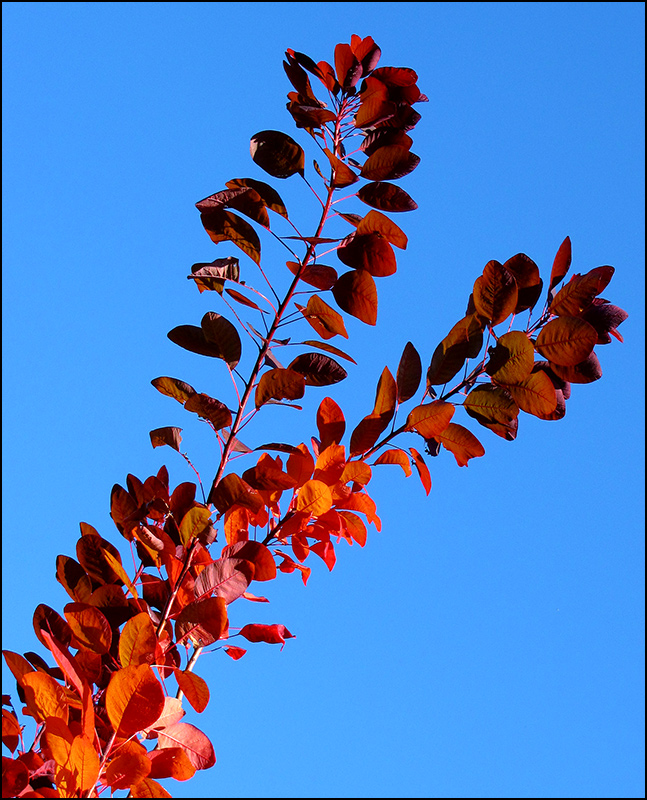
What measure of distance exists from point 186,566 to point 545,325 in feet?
1.89

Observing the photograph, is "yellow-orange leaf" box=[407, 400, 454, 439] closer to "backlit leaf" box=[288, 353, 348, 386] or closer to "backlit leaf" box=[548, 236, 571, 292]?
"backlit leaf" box=[288, 353, 348, 386]

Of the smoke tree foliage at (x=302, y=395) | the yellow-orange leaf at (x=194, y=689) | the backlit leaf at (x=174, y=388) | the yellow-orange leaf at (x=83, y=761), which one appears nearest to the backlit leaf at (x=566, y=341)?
the smoke tree foliage at (x=302, y=395)

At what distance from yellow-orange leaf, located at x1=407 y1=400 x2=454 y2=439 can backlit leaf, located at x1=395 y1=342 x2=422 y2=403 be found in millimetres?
47

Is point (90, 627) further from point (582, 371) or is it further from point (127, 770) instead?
point (582, 371)

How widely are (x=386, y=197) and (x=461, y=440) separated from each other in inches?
14.1

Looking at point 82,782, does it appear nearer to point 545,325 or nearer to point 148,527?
point 148,527

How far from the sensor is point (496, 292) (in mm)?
943

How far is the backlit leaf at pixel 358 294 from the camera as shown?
0.96 meters

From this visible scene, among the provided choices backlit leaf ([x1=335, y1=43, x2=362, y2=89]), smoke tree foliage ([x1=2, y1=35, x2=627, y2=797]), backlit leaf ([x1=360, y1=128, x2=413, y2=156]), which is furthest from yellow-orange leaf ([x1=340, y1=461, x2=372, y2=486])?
backlit leaf ([x1=335, y1=43, x2=362, y2=89])

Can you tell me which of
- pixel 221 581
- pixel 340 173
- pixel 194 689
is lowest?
pixel 194 689

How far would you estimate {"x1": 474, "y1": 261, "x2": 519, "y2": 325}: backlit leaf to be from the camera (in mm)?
940

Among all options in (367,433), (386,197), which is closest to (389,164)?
(386,197)

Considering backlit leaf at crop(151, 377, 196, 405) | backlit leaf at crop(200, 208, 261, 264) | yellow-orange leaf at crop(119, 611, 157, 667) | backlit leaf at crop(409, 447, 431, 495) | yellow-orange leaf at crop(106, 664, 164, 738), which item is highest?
backlit leaf at crop(200, 208, 261, 264)

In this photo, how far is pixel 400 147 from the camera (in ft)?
3.22
